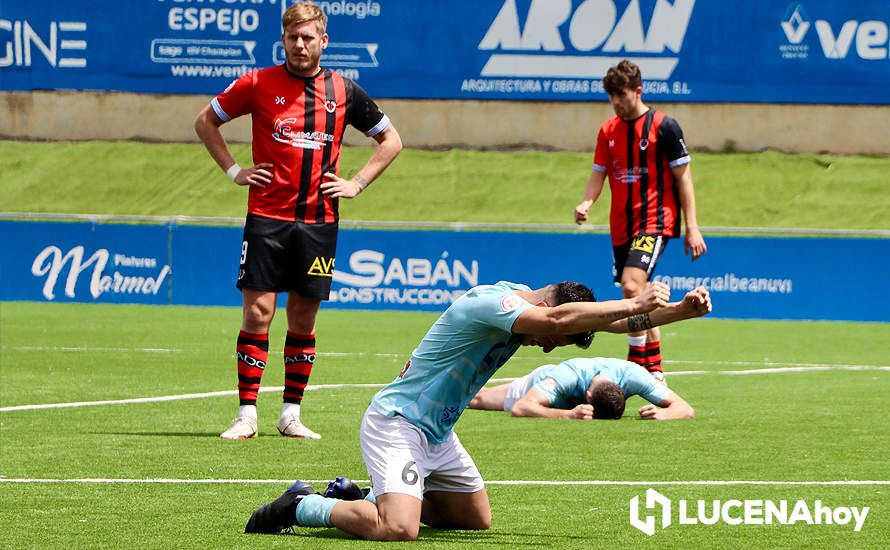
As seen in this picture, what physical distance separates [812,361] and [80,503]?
10065 mm

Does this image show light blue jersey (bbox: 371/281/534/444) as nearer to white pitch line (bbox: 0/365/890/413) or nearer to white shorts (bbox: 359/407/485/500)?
white shorts (bbox: 359/407/485/500)

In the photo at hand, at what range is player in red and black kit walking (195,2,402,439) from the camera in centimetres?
972

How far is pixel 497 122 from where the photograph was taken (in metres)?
38.7

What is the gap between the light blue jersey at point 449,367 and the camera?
21.5 ft

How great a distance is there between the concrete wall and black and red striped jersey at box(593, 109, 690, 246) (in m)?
25.1

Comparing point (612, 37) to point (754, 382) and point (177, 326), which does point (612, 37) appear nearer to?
point (177, 326)

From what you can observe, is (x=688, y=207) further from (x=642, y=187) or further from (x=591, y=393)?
(x=591, y=393)

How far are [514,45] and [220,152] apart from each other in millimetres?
27983

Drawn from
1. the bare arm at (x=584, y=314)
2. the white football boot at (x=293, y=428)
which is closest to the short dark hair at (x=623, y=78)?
the white football boot at (x=293, y=428)

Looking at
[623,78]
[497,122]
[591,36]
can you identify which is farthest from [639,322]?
[497,122]

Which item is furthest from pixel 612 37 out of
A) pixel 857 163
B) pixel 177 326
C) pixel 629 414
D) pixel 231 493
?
pixel 231 493

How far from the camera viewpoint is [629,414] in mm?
11141

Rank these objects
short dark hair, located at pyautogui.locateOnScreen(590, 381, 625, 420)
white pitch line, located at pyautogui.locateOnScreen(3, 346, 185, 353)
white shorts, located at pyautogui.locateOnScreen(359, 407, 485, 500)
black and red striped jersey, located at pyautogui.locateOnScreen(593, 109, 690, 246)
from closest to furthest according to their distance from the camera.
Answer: white shorts, located at pyautogui.locateOnScreen(359, 407, 485, 500)
short dark hair, located at pyautogui.locateOnScreen(590, 381, 625, 420)
black and red striped jersey, located at pyautogui.locateOnScreen(593, 109, 690, 246)
white pitch line, located at pyautogui.locateOnScreen(3, 346, 185, 353)

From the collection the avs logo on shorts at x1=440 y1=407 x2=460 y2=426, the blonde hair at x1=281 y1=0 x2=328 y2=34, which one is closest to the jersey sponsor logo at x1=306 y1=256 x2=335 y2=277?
the blonde hair at x1=281 y1=0 x2=328 y2=34
